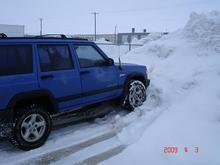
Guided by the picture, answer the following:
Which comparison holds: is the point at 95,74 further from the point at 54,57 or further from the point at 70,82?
the point at 54,57

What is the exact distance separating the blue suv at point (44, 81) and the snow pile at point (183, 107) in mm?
1144

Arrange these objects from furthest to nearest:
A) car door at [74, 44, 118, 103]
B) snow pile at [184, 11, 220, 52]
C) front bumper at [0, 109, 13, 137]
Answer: snow pile at [184, 11, 220, 52] < car door at [74, 44, 118, 103] < front bumper at [0, 109, 13, 137]

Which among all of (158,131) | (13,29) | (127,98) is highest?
(13,29)

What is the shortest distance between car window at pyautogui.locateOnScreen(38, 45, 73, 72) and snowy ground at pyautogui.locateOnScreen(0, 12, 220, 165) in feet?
4.40

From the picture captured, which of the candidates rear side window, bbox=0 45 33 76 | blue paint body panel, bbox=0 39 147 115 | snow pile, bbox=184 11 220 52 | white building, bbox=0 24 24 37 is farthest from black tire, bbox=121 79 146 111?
white building, bbox=0 24 24 37

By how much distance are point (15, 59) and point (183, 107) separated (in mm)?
3513

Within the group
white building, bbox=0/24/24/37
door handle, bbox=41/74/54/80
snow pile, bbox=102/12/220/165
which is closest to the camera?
snow pile, bbox=102/12/220/165

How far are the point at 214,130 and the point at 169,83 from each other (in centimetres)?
258

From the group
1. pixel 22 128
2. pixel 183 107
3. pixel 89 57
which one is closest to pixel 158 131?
pixel 183 107

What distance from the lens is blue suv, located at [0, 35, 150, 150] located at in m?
4.46

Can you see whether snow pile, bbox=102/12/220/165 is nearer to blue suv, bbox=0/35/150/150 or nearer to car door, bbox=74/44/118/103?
car door, bbox=74/44/118/103

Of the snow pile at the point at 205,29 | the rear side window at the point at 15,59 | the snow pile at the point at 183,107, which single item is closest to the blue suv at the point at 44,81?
the rear side window at the point at 15,59

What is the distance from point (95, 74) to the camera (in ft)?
19.0

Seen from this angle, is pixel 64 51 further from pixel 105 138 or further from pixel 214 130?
pixel 214 130
